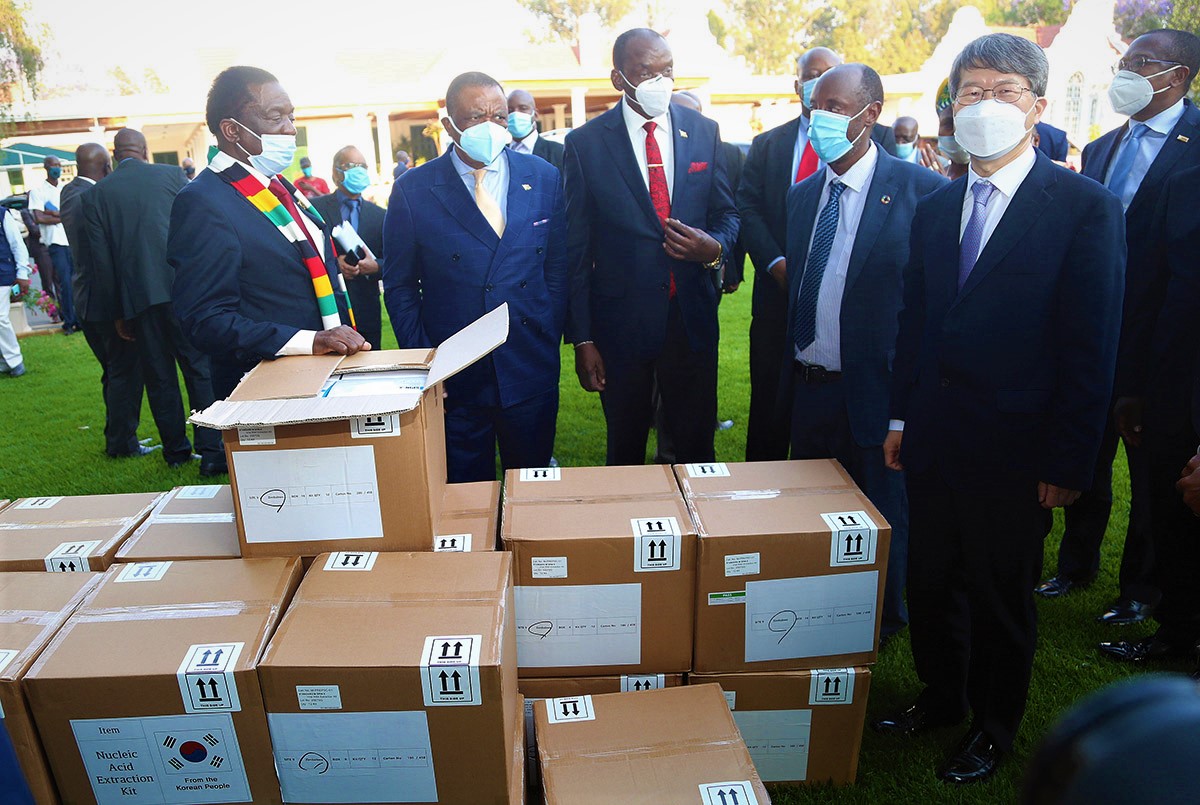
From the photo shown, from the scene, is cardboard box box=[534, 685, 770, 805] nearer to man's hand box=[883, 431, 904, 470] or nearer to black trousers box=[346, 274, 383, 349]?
man's hand box=[883, 431, 904, 470]

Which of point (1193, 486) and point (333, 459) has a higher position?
point (333, 459)

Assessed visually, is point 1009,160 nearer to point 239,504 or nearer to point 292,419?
point 292,419

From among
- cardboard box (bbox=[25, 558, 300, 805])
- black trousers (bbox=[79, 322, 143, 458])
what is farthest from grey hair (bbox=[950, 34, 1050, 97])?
black trousers (bbox=[79, 322, 143, 458])

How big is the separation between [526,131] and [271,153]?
373 centimetres

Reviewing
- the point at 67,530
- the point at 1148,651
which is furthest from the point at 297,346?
the point at 1148,651

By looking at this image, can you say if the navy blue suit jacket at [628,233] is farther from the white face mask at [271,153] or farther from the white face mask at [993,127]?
the white face mask at [993,127]

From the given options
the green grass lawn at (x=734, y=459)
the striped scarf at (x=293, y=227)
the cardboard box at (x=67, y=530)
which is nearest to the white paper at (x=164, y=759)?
the cardboard box at (x=67, y=530)

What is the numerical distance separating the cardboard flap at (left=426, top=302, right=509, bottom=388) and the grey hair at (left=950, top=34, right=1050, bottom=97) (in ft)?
4.35

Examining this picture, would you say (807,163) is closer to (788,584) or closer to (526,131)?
(788,584)

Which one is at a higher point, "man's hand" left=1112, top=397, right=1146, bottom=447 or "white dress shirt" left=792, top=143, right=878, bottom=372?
"white dress shirt" left=792, top=143, right=878, bottom=372

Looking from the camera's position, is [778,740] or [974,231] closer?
[974,231]

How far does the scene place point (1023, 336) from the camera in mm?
1970

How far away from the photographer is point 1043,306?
76.4 inches

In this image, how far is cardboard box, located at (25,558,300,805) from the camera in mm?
1568
